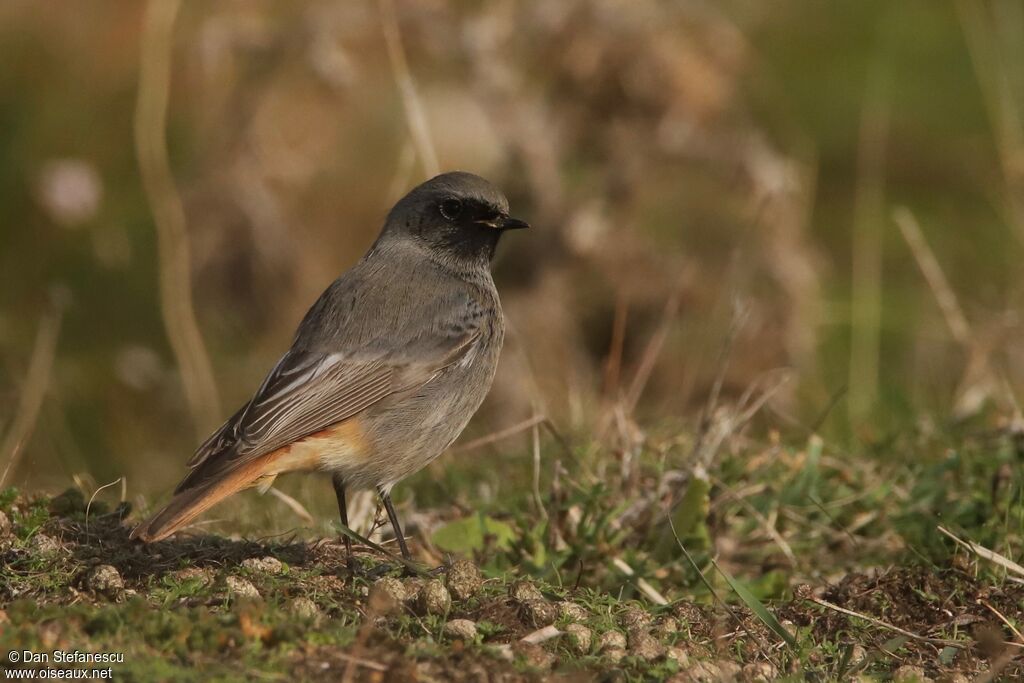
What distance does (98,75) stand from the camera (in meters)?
11.8

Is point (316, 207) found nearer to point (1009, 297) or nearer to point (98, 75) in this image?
point (98, 75)

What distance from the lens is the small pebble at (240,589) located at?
3.99 m

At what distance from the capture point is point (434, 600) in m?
4.04

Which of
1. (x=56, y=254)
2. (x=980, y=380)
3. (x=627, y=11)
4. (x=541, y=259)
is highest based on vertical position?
(x=627, y=11)

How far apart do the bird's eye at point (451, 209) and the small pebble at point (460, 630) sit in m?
2.36

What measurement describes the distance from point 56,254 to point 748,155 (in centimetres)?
530

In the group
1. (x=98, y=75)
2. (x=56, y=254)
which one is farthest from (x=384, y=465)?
(x=98, y=75)

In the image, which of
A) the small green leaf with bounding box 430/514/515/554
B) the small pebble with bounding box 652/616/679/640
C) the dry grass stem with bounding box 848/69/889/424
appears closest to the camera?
the small pebble with bounding box 652/616/679/640

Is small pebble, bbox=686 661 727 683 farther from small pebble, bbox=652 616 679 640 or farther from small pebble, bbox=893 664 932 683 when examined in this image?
small pebble, bbox=893 664 932 683

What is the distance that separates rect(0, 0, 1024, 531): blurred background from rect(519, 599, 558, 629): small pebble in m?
2.00

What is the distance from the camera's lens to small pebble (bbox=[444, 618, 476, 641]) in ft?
12.7

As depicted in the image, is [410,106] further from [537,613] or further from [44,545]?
[537,613]

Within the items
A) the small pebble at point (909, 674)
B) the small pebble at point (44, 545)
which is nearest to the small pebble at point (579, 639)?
the small pebble at point (909, 674)

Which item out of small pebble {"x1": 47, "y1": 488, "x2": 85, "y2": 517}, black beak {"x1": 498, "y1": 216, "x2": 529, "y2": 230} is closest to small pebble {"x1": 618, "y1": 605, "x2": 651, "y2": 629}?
small pebble {"x1": 47, "y1": 488, "x2": 85, "y2": 517}
